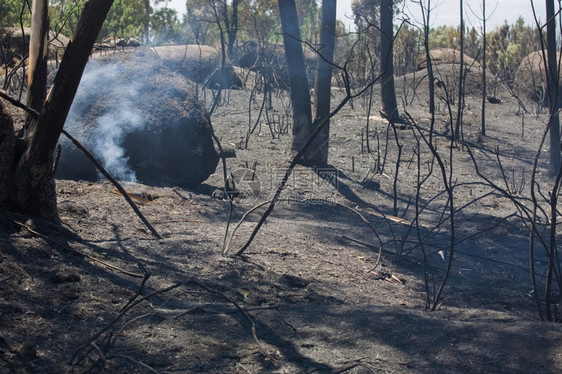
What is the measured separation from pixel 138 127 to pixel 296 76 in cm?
251

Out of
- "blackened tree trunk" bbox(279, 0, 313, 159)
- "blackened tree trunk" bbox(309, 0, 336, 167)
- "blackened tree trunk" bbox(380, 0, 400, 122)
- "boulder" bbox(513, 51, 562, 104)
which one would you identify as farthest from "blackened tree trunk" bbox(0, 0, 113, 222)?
"boulder" bbox(513, 51, 562, 104)

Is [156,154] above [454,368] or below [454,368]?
above

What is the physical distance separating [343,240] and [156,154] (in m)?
2.32

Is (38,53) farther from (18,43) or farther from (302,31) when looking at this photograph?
(302,31)

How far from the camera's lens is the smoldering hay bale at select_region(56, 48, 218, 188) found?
617 cm

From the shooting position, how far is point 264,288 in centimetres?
371

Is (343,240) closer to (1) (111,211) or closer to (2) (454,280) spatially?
(2) (454,280)

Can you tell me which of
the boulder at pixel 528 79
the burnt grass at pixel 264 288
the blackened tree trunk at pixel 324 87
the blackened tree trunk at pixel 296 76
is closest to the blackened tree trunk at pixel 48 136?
the burnt grass at pixel 264 288

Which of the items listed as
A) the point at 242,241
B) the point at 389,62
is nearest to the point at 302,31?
the point at 389,62

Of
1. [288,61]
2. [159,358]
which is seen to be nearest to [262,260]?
[159,358]

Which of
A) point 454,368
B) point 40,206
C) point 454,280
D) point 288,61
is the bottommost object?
point 454,280

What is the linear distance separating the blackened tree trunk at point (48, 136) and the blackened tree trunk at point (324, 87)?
179 inches

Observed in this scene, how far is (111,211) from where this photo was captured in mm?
4902

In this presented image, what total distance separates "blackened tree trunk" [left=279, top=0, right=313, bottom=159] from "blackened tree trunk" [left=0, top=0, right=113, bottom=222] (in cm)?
438
